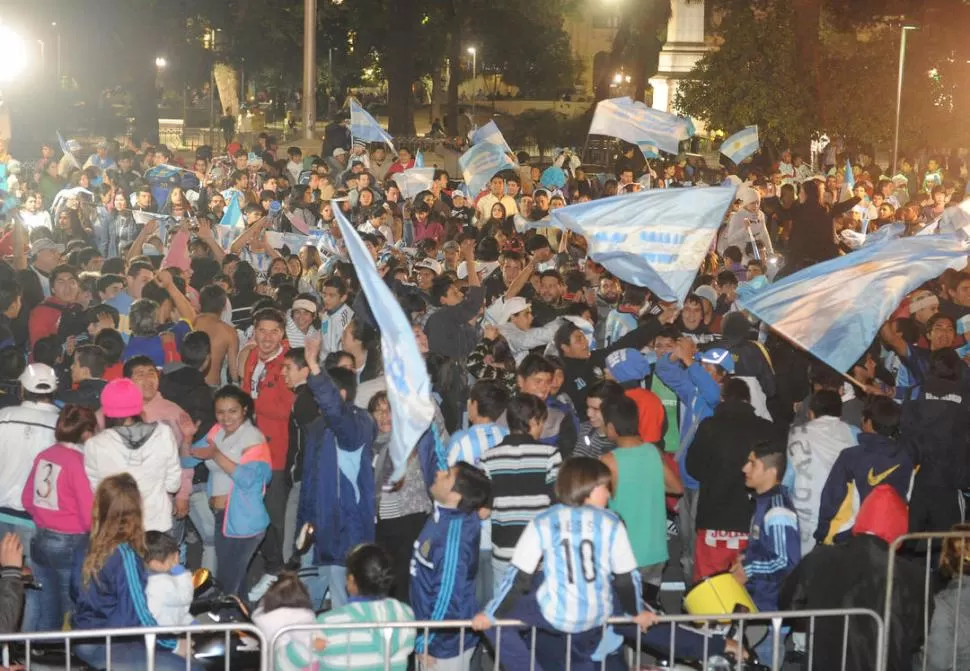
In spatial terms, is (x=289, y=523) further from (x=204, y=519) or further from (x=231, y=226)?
(x=231, y=226)

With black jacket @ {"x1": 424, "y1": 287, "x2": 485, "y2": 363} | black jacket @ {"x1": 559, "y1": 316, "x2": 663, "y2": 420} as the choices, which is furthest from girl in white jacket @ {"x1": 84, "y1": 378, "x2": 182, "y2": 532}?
black jacket @ {"x1": 424, "y1": 287, "x2": 485, "y2": 363}

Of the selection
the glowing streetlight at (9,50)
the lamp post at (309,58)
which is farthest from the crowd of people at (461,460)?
the lamp post at (309,58)

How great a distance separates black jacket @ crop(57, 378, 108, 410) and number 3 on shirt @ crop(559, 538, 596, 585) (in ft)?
13.4

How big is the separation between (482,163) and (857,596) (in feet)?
41.3

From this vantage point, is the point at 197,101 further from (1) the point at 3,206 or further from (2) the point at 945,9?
(1) the point at 3,206

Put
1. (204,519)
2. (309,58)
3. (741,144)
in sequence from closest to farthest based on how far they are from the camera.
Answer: (204,519) < (741,144) < (309,58)

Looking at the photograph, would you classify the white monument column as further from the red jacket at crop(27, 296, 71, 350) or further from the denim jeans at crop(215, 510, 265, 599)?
the denim jeans at crop(215, 510, 265, 599)

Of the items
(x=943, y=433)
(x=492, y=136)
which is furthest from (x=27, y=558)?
(x=492, y=136)

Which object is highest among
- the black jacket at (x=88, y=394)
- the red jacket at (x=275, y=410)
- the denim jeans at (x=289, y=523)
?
the black jacket at (x=88, y=394)

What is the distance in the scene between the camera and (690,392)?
984 centimetres

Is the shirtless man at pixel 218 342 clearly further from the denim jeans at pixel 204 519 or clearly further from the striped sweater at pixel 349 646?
the striped sweater at pixel 349 646

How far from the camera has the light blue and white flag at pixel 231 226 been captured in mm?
16328

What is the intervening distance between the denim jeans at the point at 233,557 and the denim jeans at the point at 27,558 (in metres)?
1.12

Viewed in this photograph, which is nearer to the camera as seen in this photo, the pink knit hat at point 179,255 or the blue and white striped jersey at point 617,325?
the blue and white striped jersey at point 617,325
